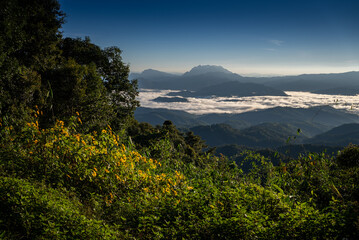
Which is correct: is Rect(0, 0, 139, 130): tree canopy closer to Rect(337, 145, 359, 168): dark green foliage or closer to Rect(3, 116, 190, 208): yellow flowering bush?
Rect(3, 116, 190, 208): yellow flowering bush

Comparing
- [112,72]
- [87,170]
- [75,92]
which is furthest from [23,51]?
[87,170]

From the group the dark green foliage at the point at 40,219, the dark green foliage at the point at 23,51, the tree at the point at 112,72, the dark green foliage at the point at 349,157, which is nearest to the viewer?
the dark green foliage at the point at 40,219

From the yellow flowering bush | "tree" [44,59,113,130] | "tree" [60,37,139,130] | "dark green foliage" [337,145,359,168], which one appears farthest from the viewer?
"tree" [60,37,139,130]

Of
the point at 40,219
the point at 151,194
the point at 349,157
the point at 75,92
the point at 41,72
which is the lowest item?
the point at 151,194

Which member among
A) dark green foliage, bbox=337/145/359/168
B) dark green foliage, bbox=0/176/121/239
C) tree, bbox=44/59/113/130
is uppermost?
tree, bbox=44/59/113/130

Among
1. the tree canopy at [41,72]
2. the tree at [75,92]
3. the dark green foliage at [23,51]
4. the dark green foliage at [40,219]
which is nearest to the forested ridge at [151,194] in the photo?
the dark green foliage at [40,219]

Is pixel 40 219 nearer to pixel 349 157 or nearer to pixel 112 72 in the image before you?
pixel 349 157

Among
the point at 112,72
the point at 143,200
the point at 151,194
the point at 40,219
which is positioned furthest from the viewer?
the point at 112,72

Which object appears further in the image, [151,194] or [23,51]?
[23,51]

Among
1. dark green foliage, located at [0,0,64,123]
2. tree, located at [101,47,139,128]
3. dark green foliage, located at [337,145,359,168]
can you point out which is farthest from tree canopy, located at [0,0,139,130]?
dark green foliage, located at [337,145,359,168]

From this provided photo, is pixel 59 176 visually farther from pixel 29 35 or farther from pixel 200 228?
pixel 29 35

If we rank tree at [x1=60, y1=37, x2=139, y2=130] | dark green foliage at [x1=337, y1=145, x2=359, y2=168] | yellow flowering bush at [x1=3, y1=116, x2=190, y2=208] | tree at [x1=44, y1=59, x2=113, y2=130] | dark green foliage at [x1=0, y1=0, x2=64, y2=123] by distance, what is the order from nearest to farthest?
yellow flowering bush at [x1=3, y1=116, x2=190, y2=208], dark green foliage at [x1=337, y1=145, x2=359, y2=168], dark green foliage at [x1=0, y1=0, x2=64, y2=123], tree at [x1=44, y1=59, x2=113, y2=130], tree at [x1=60, y1=37, x2=139, y2=130]

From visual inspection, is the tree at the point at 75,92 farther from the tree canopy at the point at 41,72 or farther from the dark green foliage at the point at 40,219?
the dark green foliage at the point at 40,219

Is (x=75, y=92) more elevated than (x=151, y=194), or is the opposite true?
(x=75, y=92)
